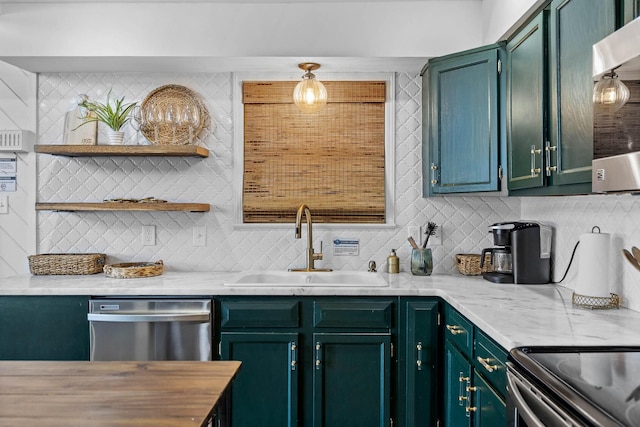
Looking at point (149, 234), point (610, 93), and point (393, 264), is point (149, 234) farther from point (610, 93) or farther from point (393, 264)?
point (610, 93)

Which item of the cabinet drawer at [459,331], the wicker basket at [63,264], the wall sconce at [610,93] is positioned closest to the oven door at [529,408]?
the cabinet drawer at [459,331]

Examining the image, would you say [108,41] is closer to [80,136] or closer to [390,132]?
[80,136]

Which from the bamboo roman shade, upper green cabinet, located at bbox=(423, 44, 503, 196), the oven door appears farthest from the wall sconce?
the bamboo roman shade

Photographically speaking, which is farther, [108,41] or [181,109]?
[181,109]

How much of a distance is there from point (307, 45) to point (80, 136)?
1515mm

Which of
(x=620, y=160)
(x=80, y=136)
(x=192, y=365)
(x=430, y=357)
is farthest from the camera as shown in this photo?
(x=80, y=136)

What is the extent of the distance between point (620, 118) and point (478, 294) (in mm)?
1122

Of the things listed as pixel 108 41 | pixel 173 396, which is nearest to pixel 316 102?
pixel 108 41

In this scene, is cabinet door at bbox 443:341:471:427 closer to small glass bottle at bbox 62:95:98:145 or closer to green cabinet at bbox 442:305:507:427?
green cabinet at bbox 442:305:507:427

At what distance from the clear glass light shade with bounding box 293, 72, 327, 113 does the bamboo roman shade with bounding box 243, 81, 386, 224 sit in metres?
0.17

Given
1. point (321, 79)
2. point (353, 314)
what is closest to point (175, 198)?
point (321, 79)

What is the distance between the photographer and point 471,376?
191cm

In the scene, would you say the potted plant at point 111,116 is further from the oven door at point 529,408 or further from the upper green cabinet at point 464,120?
the oven door at point 529,408

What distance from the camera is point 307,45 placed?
276 cm
